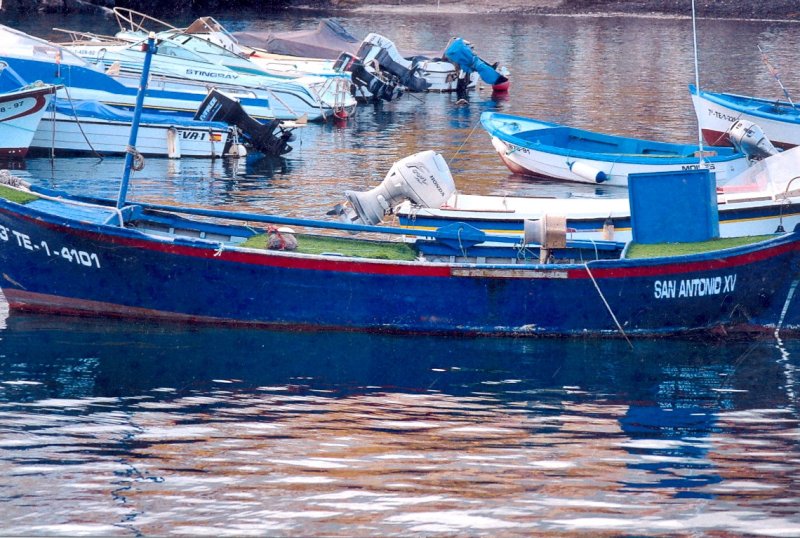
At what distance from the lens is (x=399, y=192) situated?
1714 cm

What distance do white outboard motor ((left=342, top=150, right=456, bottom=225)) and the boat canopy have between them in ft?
81.7

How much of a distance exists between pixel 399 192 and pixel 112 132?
11.5 m

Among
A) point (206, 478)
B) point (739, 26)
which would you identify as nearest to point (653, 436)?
point (206, 478)

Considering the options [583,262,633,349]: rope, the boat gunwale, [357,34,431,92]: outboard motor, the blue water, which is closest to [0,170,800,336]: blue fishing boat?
[583,262,633,349]: rope

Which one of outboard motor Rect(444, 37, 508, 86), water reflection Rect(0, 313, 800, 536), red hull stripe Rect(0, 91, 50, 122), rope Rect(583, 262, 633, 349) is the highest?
outboard motor Rect(444, 37, 508, 86)

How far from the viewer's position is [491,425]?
469 inches

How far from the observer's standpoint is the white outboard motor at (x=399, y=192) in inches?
667

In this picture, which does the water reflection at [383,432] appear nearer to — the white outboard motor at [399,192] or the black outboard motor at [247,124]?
the white outboard motor at [399,192]

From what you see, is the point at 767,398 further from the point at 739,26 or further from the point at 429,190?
the point at 739,26

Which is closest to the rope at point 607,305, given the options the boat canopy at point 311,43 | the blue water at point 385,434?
the blue water at point 385,434

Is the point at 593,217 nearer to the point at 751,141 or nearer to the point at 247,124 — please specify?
the point at 751,141

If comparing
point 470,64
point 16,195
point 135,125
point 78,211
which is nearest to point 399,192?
point 135,125

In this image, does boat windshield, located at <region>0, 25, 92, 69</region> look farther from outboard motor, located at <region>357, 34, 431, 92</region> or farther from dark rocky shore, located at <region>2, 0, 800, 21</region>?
dark rocky shore, located at <region>2, 0, 800, 21</region>

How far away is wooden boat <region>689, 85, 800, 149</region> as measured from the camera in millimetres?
26969
